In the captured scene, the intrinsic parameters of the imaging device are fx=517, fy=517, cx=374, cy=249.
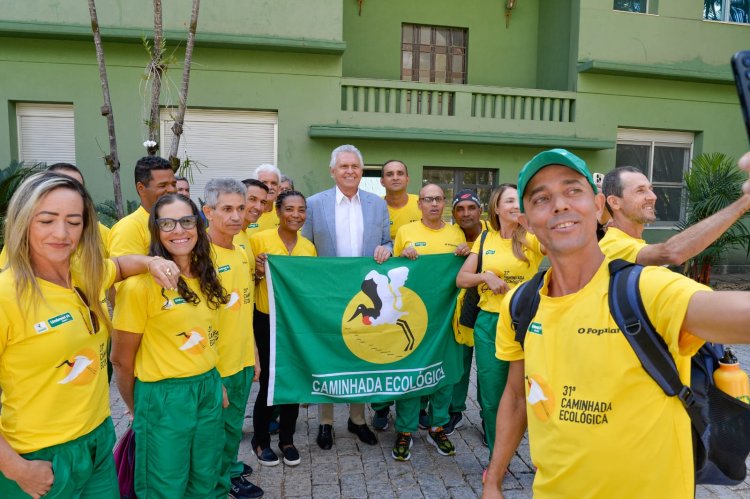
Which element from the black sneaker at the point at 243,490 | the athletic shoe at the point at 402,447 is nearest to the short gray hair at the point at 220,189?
the black sneaker at the point at 243,490

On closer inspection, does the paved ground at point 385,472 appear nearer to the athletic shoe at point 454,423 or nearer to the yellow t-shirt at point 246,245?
the athletic shoe at point 454,423

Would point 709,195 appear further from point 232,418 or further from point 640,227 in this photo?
point 232,418

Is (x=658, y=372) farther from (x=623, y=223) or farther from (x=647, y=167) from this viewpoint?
(x=647, y=167)

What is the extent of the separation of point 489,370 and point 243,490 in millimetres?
1931

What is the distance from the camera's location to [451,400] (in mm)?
4637

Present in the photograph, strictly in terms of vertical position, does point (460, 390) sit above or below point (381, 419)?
above

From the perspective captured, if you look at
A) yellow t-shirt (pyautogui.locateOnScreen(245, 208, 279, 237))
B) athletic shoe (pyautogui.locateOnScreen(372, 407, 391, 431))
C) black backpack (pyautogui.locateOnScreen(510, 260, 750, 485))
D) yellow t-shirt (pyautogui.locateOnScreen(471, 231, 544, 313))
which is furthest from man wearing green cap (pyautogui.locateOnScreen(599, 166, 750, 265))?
yellow t-shirt (pyautogui.locateOnScreen(245, 208, 279, 237))

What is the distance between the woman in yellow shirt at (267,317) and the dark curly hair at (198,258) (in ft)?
3.96

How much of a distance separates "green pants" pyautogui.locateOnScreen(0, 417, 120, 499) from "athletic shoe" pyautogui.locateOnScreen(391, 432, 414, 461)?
2.35 meters

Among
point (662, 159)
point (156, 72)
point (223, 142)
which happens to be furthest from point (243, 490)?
point (662, 159)

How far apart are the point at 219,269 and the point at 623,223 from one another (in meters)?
2.62

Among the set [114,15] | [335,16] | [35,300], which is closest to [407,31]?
[335,16]

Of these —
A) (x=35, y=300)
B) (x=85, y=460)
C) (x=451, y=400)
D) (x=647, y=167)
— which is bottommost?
(x=451, y=400)

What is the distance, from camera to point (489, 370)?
376cm
